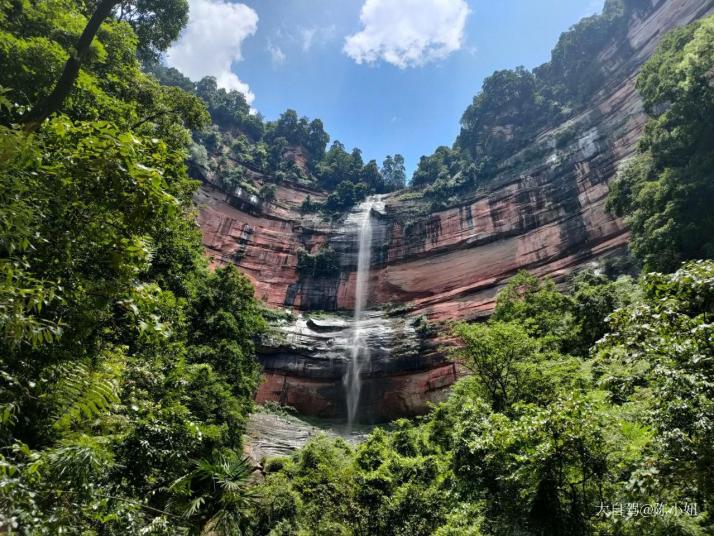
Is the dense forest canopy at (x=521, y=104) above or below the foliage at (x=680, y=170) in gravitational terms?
above

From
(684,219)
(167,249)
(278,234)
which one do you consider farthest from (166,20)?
(278,234)

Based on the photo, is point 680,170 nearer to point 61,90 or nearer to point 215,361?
point 215,361

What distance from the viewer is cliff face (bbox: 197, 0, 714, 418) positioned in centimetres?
3353

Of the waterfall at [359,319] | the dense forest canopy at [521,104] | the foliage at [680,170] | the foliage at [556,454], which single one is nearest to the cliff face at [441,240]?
the waterfall at [359,319]

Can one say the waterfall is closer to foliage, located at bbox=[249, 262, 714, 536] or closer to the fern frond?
foliage, located at bbox=[249, 262, 714, 536]

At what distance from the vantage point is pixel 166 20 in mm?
18531

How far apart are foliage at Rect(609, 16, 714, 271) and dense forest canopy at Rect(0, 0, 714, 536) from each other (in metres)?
0.10

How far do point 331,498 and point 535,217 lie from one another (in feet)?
111

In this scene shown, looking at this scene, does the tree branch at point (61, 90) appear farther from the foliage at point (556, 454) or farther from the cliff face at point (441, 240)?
the cliff face at point (441, 240)

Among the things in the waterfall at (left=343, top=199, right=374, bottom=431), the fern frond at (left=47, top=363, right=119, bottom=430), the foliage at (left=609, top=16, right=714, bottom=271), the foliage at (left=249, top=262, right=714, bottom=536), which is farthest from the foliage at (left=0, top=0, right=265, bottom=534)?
the waterfall at (left=343, top=199, right=374, bottom=431)

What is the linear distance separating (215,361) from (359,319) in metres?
24.3

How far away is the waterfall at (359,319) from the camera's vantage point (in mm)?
34062

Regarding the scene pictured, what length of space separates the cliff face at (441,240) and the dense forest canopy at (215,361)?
29.5 feet

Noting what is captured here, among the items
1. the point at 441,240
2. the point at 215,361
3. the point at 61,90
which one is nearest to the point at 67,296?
the point at 61,90
